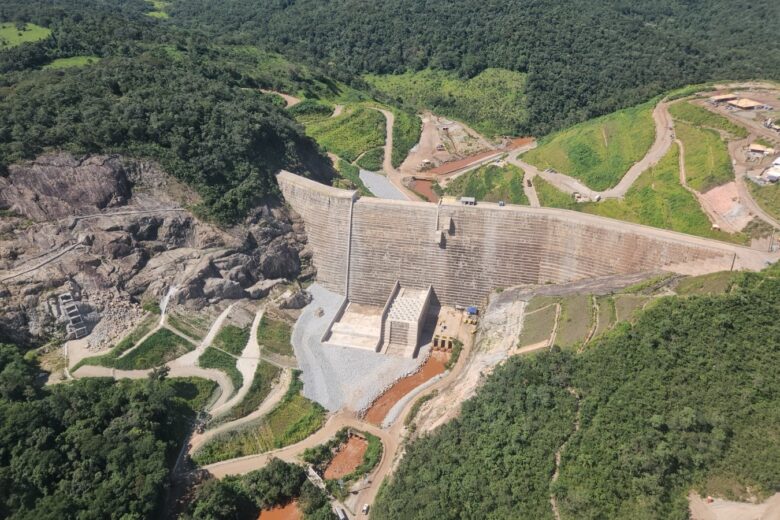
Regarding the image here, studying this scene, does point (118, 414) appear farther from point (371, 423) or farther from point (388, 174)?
point (388, 174)

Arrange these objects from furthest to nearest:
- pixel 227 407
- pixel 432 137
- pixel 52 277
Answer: pixel 432 137, pixel 52 277, pixel 227 407

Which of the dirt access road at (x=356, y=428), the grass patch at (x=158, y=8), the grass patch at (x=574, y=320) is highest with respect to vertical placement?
the grass patch at (x=158, y=8)

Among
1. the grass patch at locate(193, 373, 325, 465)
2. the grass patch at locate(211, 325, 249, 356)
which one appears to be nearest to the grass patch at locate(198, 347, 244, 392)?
the grass patch at locate(211, 325, 249, 356)

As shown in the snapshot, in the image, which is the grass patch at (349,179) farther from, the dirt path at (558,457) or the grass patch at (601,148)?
the dirt path at (558,457)

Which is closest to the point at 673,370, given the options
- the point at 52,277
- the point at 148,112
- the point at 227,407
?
the point at 227,407

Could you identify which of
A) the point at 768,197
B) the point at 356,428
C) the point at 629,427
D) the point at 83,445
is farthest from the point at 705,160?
the point at 83,445

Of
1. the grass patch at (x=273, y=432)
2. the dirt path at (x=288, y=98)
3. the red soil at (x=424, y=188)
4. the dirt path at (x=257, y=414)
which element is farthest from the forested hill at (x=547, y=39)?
the grass patch at (x=273, y=432)

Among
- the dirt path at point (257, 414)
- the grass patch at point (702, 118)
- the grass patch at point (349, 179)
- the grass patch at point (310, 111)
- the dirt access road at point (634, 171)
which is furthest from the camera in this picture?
the grass patch at point (310, 111)
